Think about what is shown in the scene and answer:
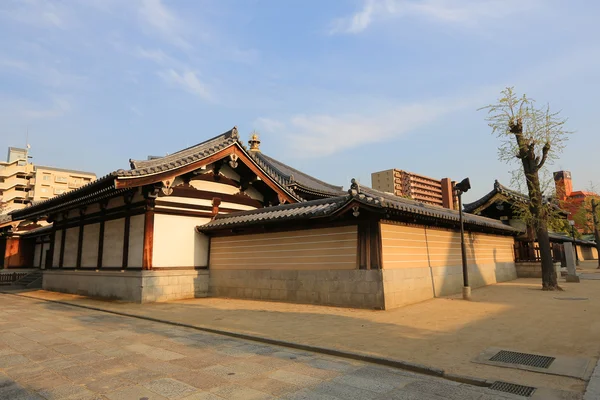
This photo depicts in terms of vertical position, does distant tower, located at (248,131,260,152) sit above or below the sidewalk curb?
above

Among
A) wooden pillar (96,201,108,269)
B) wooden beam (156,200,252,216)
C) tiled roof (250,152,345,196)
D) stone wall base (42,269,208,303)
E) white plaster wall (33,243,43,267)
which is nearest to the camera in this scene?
stone wall base (42,269,208,303)

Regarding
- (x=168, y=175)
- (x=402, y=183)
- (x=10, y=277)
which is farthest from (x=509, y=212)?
(x=402, y=183)

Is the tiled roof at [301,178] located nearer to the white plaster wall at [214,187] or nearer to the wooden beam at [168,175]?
the white plaster wall at [214,187]

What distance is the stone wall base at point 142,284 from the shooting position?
1323cm

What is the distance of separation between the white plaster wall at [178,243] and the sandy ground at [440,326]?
2114 mm

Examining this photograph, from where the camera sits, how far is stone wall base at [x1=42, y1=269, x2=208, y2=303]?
521 inches

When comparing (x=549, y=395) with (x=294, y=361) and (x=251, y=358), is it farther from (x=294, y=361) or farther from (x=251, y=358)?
(x=251, y=358)

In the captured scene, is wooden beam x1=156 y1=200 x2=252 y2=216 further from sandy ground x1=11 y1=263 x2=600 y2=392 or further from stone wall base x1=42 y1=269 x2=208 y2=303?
sandy ground x1=11 y1=263 x2=600 y2=392

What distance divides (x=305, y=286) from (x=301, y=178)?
1500 centimetres

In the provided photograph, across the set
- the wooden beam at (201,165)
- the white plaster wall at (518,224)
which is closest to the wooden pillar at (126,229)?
the wooden beam at (201,165)

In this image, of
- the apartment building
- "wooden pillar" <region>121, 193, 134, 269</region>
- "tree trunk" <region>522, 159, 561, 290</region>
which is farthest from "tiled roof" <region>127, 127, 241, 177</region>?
the apartment building

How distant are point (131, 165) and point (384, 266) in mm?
9668

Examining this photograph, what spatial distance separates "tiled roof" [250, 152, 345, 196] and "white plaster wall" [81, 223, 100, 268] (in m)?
9.89

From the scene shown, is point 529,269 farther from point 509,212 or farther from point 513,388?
point 513,388
